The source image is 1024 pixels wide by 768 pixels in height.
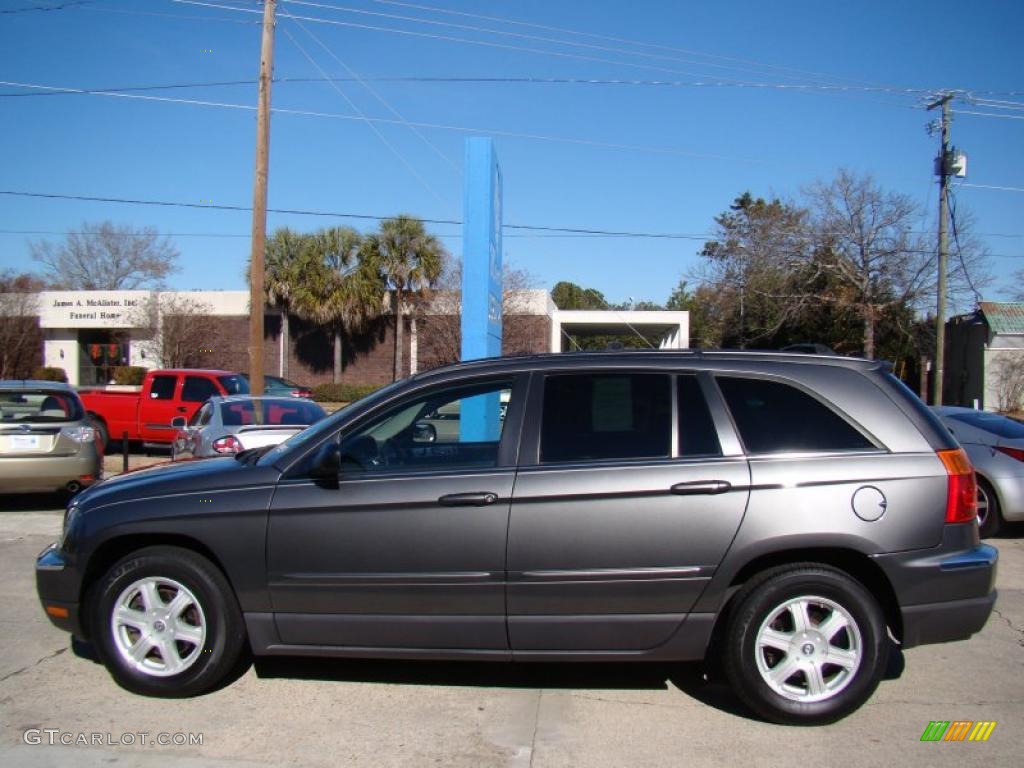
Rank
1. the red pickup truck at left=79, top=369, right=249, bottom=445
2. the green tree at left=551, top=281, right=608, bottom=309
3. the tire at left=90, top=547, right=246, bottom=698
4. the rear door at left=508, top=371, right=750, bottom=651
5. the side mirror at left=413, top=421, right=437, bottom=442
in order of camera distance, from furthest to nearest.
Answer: the green tree at left=551, top=281, right=608, bottom=309 < the red pickup truck at left=79, top=369, right=249, bottom=445 < the side mirror at left=413, top=421, right=437, bottom=442 < the tire at left=90, top=547, right=246, bottom=698 < the rear door at left=508, top=371, right=750, bottom=651

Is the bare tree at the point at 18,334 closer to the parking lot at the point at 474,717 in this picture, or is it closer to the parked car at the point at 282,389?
the parked car at the point at 282,389

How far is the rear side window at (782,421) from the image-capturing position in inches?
169

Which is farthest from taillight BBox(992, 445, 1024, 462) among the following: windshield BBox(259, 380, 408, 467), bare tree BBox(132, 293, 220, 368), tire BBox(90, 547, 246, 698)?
bare tree BBox(132, 293, 220, 368)

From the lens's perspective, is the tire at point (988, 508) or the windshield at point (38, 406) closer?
the tire at point (988, 508)

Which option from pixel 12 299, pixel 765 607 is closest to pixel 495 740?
pixel 765 607

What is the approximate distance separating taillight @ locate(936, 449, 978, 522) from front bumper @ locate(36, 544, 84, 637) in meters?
4.56

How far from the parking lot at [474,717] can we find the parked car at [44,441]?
15.7ft

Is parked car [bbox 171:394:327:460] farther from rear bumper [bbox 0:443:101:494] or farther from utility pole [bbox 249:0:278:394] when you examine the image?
utility pole [bbox 249:0:278:394]

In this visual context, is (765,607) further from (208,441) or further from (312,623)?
(208,441)

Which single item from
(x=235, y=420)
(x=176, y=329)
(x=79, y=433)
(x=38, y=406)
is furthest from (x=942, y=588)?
(x=176, y=329)

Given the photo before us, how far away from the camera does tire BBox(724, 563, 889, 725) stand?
414 cm

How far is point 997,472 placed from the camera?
877cm

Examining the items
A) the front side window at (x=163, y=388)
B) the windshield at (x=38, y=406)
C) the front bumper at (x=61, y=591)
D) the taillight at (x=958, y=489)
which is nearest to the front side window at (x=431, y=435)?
the front bumper at (x=61, y=591)

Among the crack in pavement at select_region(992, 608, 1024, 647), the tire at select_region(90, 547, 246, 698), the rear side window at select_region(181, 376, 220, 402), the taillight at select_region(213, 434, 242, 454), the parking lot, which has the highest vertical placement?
the rear side window at select_region(181, 376, 220, 402)
